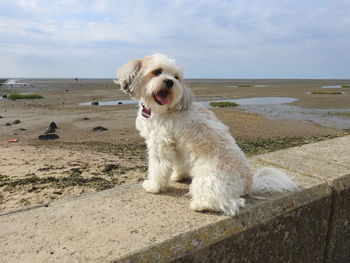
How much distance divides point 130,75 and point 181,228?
1783 millimetres

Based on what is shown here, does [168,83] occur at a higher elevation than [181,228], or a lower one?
higher

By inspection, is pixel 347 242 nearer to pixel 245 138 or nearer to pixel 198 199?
pixel 198 199

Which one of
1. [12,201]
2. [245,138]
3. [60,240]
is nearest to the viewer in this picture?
[60,240]

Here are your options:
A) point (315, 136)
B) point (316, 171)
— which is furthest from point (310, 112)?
point (316, 171)

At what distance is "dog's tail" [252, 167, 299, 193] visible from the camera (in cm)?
262

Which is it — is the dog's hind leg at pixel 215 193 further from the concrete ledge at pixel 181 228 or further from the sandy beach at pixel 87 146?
the sandy beach at pixel 87 146

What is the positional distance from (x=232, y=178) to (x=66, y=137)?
10465 mm

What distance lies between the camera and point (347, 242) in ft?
9.59

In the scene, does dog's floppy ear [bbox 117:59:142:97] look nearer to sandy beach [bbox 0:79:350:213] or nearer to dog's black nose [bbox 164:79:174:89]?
dog's black nose [bbox 164:79:174:89]

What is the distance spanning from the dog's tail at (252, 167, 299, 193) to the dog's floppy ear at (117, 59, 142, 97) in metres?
1.59

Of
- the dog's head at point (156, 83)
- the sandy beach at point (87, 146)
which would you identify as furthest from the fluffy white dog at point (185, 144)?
the sandy beach at point (87, 146)

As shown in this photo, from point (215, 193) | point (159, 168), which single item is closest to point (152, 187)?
point (159, 168)

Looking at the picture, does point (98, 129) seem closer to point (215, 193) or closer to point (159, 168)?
point (159, 168)

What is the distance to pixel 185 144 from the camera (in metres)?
2.95
